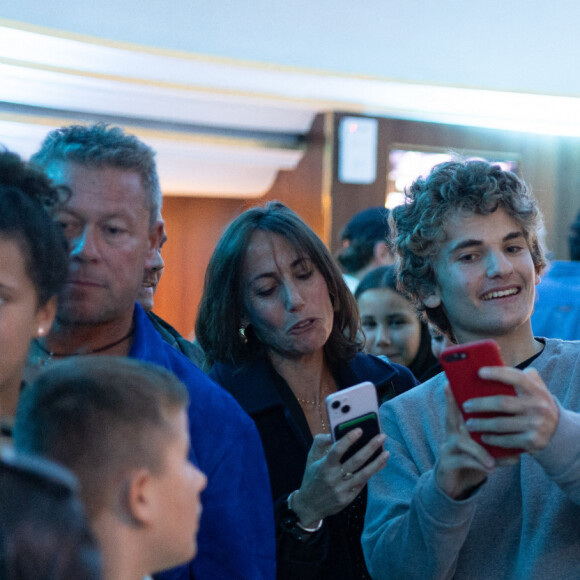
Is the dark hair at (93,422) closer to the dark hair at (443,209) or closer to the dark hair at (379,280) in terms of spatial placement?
the dark hair at (443,209)

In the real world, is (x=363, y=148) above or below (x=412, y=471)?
above

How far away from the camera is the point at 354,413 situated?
1.42 metres

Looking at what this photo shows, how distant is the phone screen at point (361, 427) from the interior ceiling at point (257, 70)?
256cm

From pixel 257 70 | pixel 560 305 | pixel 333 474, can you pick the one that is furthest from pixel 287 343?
pixel 257 70

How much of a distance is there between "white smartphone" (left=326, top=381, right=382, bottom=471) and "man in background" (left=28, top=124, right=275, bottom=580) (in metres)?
0.18

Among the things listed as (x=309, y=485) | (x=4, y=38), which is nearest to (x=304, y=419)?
(x=309, y=485)

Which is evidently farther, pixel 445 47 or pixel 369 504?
pixel 445 47

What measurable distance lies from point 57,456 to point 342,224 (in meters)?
4.42

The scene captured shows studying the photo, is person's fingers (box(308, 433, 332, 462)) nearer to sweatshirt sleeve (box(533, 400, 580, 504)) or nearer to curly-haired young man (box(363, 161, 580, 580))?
curly-haired young man (box(363, 161, 580, 580))

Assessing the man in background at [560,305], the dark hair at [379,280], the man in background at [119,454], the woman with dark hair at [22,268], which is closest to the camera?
the man in background at [119,454]

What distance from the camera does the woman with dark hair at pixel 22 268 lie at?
36.3 inches

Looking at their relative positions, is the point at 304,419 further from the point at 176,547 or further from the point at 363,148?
the point at 363,148

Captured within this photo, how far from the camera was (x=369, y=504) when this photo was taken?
1420 millimetres

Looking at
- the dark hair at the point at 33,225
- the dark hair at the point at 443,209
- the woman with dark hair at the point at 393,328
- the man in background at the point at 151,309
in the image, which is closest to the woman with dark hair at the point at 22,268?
the dark hair at the point at 33,225
